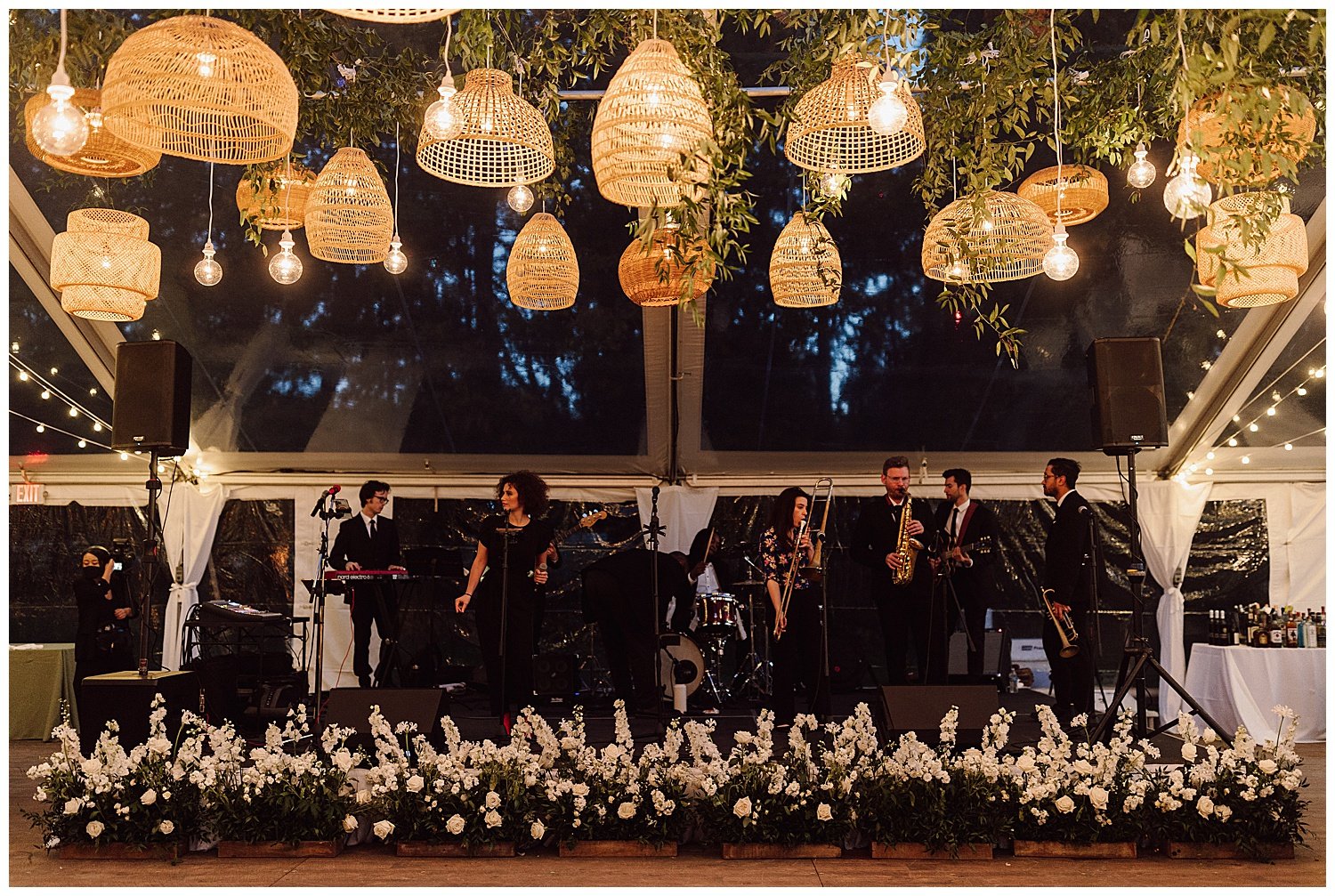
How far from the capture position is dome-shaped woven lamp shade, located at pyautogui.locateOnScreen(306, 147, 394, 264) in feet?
14.0

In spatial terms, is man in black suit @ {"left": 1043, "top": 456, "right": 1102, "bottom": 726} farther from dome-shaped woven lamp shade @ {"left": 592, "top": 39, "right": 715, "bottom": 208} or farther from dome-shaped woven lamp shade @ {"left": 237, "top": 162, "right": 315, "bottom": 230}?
dome-shaped woven lamp shade @ {"left": 237, "top": 162, "right": 315, "bottom": 230}

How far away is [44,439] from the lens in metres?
9.04

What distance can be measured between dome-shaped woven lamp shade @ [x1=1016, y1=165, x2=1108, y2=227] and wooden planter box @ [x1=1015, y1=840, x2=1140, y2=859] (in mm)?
2608

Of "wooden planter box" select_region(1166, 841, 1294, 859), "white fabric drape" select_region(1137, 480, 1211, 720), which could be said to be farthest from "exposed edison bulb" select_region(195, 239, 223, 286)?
"white fabric drape" select_region(1137, 480, 1211, 720)

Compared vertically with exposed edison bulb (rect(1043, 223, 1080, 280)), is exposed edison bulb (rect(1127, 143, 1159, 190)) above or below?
above

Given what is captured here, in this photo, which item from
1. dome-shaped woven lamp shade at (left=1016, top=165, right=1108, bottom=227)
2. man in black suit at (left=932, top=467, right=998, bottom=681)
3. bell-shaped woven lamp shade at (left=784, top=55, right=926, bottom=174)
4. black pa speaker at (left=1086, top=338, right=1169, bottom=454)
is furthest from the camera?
man in black suit at (left=932, top=467, right=998, bottom=681)

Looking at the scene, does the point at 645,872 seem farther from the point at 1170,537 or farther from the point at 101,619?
the point at 1170,537

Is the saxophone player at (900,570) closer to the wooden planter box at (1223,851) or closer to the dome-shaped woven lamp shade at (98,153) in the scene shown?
the wooden planter box at (1223,851)

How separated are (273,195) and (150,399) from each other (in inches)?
56.2

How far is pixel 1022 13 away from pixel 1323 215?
3.48 metres

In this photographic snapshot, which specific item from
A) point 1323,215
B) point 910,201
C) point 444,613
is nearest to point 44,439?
point 444,613

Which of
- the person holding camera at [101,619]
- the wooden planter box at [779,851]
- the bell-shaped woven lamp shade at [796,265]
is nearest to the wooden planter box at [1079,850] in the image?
the wooden planter box at [779,851]

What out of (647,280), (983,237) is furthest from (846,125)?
(647,280)

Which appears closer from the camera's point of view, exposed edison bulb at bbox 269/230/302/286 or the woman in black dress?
exposed edison bulb at bbox 269/230/302/286
